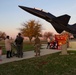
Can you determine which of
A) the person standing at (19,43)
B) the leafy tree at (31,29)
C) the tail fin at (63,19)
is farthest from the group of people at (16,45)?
the leafy tree at (31,29)

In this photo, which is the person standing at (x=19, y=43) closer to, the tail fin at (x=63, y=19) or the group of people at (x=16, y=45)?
the group of people at (x=16, y=45)

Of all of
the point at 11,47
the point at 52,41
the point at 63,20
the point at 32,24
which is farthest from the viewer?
the point at 32,24

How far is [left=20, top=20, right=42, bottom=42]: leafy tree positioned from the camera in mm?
73281

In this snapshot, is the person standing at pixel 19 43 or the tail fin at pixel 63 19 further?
the person standing at pixel 19 43

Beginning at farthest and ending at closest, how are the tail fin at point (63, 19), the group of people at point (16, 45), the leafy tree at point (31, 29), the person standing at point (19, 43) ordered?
1. the leafy tree at point (31, 29)
2. the person standing at point (19, 43)
3. the group of people at point (16, 45)
4. the tail fin at point (63, 19)

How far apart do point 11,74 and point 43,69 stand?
6.60 feet

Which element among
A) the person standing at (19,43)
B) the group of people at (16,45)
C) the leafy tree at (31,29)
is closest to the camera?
the group of people at (16,45)

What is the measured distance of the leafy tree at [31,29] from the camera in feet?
240

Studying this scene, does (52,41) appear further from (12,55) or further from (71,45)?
(12,55)

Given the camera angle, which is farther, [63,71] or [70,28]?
[70,28]

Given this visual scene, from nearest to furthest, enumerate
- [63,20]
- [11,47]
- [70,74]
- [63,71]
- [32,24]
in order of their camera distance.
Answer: [70,74] → [63,71] → [63,20] → [11,47] → [32,24]

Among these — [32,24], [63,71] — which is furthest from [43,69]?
[32,24]

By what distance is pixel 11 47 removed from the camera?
19.2 m

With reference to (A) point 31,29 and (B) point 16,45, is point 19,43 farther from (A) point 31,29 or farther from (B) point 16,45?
(A) point 31,29
